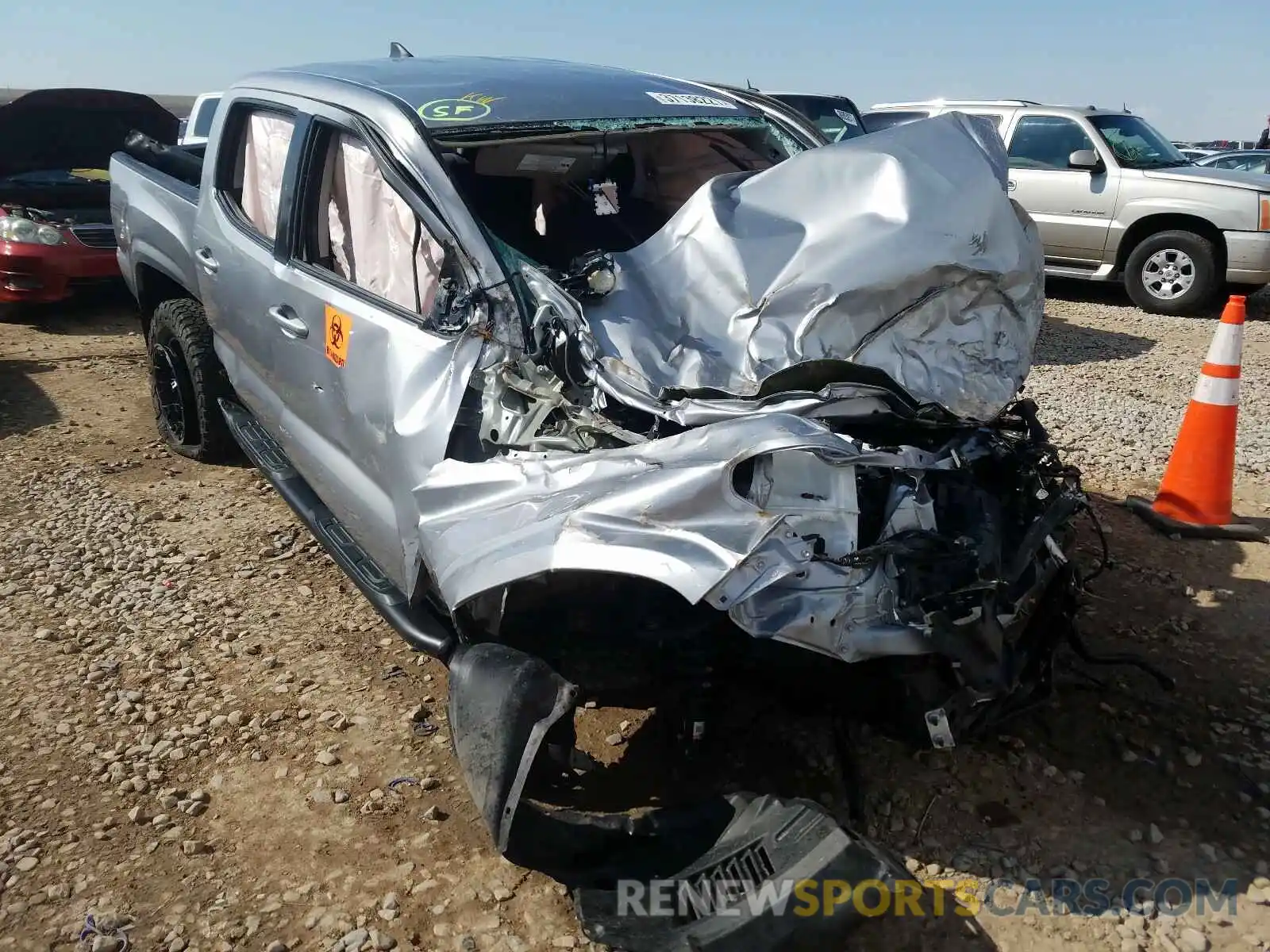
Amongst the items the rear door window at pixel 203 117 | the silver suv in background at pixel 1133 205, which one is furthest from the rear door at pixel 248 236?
the silver suv in background at pixel 1133 205

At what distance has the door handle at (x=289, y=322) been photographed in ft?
10.1

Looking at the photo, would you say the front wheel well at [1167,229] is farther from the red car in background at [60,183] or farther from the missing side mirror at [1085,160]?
the red car in background at [60,183]

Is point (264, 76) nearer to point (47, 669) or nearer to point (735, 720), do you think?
point (47, 669)

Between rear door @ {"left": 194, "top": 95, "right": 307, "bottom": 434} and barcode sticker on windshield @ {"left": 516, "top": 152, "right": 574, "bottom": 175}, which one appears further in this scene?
rear door @ {"left": 194, "top": 95, "right": 307, "bottom": 434}

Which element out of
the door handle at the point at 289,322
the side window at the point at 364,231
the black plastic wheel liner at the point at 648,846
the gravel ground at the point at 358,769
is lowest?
the gravel ground at the point at 358,769

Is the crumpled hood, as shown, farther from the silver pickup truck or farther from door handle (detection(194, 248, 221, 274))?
door handle (detection(194, 248, 221, 274))

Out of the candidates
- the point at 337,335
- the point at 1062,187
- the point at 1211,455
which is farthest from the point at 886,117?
the point at 337,335

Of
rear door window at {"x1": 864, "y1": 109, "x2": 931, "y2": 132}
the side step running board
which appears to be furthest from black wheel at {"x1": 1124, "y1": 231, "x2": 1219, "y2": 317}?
the side step running board

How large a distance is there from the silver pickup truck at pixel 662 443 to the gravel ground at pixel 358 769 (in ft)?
1.04

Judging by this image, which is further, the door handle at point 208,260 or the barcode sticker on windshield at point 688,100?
the door handle at point 208,260

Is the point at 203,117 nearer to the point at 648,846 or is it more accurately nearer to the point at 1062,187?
the point at 1062,187

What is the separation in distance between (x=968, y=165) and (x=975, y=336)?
1.66 ft

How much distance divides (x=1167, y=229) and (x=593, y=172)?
289 inches

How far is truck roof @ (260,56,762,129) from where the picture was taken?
296 centimetres
